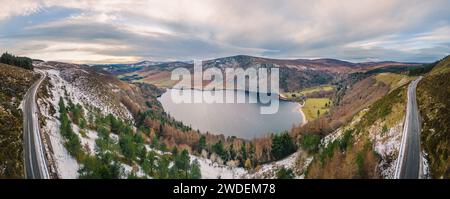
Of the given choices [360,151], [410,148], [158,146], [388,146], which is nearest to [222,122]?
[158,146]

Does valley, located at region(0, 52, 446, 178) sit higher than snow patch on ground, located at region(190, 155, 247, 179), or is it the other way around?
valley, located at region(0, 52, 446, 178)

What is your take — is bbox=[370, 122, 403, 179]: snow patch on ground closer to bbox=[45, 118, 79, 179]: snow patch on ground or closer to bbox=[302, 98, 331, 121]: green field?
bbox=[45, 118, 79, 179]: snow patch on ground

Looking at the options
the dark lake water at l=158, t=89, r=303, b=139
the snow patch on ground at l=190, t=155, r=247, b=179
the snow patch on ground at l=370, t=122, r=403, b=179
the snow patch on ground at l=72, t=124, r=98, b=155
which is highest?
the snow patch on ground at l=72, t=124, r=98, b=155

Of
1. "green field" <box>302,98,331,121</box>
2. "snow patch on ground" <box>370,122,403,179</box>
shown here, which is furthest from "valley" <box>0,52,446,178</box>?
"green field" <box>302,98,331,121</box>

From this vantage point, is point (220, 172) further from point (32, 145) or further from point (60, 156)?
point (32, 145)

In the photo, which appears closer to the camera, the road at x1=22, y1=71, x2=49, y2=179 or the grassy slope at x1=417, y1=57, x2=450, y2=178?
the road at x1=22, y1=71, x2=49, y2=179

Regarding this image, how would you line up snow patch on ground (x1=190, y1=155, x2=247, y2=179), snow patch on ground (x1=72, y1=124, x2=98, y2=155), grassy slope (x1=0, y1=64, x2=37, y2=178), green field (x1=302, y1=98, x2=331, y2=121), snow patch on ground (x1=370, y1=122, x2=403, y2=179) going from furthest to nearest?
green field (x1=302, y1=98, x2=331, y2=121) < snow patch on ground (x1=190, y1=155, x2=247, y2=179) < snow patch on ground (x1=72, y1=124, x2=98, y2=155) < snow patch on ground (x1=370, y1=122, x2=403, y2=179) < grassy slope (x1=0, y1=64, x2=37, y2=178)

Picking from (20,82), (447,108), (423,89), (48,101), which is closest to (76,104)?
(48,101)
